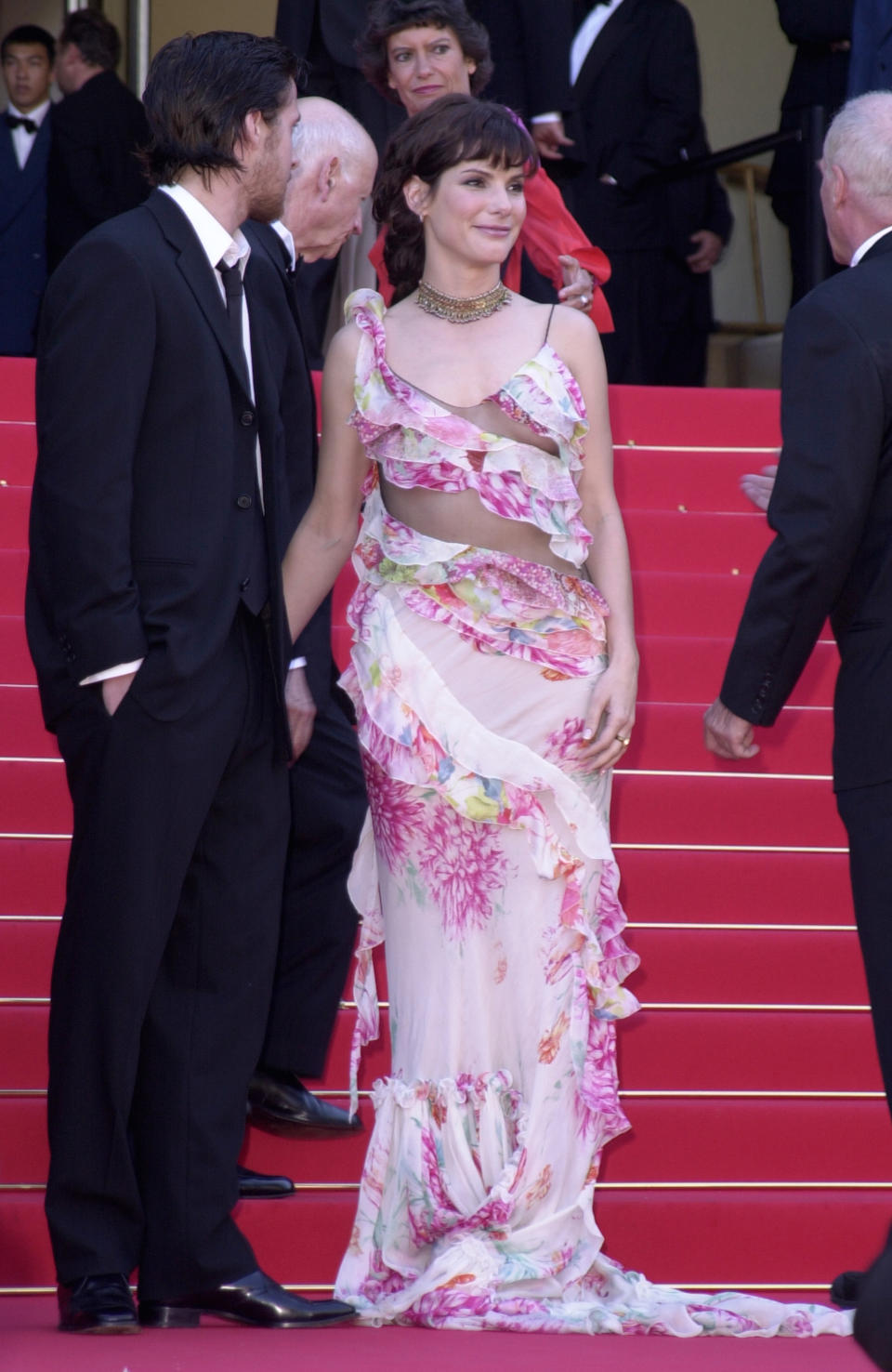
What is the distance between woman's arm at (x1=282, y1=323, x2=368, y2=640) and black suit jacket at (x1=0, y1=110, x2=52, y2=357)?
16.8 ft

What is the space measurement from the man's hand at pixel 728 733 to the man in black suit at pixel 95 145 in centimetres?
522

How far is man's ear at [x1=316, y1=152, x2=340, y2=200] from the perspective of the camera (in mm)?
3811

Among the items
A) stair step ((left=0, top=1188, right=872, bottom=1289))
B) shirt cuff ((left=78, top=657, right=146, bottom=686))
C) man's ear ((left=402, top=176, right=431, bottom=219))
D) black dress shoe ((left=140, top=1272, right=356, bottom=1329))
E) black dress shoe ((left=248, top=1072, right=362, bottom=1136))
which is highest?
→ man's ear ((left=402, top=176, right=431, bottom=219))

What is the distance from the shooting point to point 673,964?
14.1 feet

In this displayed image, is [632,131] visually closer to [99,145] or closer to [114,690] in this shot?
[99,145]

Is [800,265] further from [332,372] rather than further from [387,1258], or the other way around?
[387,1258]

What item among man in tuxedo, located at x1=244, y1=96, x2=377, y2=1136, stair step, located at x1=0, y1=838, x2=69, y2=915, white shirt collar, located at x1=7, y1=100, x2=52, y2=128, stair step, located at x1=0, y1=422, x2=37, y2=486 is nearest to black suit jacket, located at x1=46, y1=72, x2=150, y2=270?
white shirt collar, located at x1=7, y1=100, x2=52, y2=128

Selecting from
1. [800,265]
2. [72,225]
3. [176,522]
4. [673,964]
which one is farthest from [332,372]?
[72,225]

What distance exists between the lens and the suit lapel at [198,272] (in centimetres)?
297

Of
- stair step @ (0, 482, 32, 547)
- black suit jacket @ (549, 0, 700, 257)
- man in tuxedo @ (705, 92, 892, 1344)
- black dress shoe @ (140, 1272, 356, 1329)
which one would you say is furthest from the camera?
black suit jacket @ (549, 0, 700, 257)

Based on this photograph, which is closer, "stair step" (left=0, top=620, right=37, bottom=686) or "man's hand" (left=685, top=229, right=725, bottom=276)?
"stair step" (left=0, top=620, right=37, bottom=686)

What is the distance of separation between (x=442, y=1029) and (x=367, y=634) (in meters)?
0.64

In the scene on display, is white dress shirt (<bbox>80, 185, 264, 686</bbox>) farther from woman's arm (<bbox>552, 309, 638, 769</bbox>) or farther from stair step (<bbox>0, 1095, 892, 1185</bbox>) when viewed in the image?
stair step (<bbox>0, 1095, 892, 1185</bbox>)

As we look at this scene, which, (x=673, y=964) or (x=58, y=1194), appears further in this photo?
A: (x=673, y=964)
